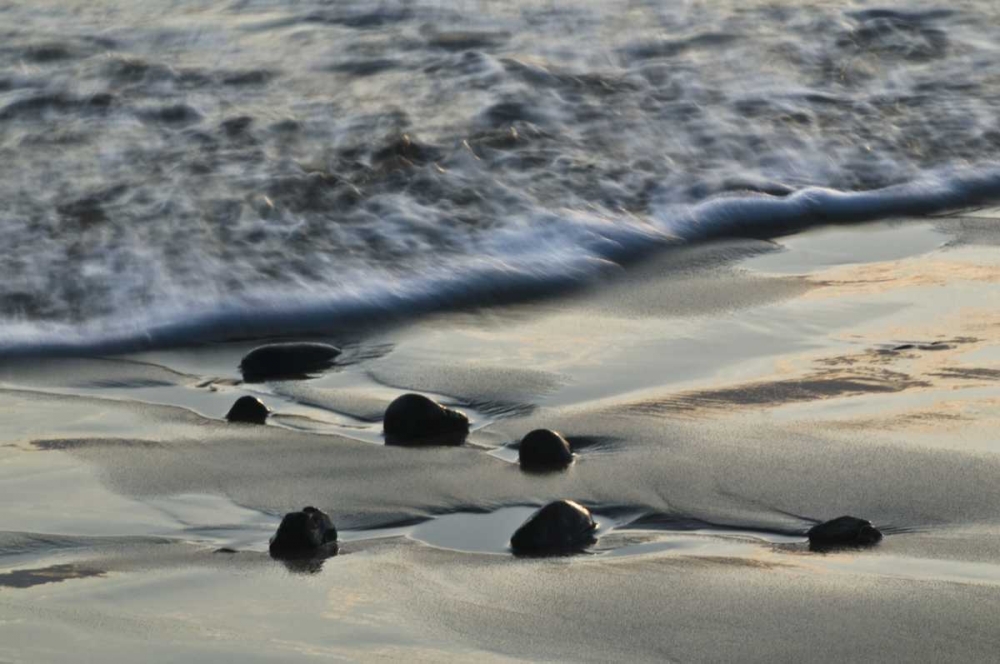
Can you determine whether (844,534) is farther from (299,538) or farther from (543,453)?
(299,538)

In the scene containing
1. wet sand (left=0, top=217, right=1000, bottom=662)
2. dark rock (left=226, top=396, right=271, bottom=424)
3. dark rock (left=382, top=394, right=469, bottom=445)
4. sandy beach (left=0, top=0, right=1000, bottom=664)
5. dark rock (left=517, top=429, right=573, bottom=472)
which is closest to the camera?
wet sand (left=0, top=217, right=1000, bottom=662)

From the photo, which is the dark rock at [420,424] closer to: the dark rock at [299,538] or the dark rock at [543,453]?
the dark rock at [543,453]

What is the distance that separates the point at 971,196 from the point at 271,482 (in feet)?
10.1

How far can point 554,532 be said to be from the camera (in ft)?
7.79

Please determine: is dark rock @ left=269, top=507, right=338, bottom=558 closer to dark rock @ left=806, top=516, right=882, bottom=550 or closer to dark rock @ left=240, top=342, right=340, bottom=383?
dark rock @ left=806, top=516, right=882, bottom=550

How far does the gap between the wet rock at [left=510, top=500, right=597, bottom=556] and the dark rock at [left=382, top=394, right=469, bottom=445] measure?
0.53 m

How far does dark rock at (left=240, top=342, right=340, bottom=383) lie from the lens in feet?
11.1

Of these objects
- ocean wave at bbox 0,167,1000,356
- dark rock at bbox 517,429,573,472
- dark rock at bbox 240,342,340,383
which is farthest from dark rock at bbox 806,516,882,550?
ocean wave at bbox 0,167,1000,356

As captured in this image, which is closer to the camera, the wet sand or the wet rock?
the wet sand

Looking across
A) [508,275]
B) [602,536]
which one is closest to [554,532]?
[602,536]

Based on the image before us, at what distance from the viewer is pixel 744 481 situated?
2660mm

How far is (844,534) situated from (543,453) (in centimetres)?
61

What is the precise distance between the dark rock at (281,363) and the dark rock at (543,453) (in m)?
0.77

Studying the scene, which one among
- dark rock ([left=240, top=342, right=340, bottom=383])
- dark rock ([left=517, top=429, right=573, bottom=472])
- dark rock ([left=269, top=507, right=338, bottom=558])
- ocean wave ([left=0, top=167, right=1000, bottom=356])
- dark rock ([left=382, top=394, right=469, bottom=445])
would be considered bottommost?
dark rock ([left=269, top=507, right=338, bottom=558])
